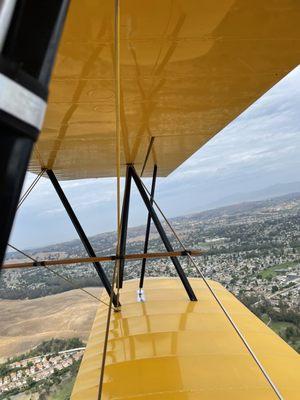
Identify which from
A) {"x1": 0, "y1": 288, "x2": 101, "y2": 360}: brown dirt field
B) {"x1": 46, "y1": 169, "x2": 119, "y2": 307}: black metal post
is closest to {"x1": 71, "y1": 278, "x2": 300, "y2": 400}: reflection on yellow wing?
{"x1": 46, "y1": 169, "x2": 119, "y2": 307}: black metal post

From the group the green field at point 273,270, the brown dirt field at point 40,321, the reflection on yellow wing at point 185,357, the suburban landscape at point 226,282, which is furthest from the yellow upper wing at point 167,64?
the green field at point 273,270

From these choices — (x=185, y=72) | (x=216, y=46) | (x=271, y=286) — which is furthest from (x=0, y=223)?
(x=271, y=286)

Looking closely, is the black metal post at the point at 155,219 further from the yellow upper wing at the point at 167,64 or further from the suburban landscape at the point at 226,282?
the suburban landscape at the point at 226,282

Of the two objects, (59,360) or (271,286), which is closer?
(59,360)

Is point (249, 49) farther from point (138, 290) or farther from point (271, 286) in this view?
point (271, 286)

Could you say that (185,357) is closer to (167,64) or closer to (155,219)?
(155,219)

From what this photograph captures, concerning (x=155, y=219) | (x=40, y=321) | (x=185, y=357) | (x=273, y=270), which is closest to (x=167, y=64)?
(x=185, y=357)
